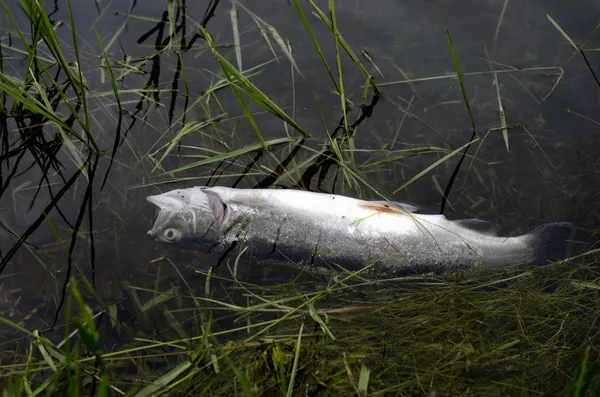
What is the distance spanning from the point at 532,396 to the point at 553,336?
1.67 feet

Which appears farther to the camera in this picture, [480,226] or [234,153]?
[234,153]

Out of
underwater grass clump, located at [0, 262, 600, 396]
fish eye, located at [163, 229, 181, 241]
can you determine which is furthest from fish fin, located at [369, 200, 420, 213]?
fish eye, located at [163, 229, 181, 241]

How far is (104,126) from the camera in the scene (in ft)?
16.4

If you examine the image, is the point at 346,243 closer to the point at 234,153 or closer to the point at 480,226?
the point at 480,226

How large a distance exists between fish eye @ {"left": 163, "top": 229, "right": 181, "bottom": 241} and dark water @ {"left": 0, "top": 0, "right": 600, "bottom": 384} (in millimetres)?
267

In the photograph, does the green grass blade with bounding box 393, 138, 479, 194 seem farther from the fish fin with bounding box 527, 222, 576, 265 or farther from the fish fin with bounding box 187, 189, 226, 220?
the fish fin with bounding box 187, 189, 226, 220

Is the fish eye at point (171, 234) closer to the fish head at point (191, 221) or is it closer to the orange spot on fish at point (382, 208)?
the fish head at point (191, 221)

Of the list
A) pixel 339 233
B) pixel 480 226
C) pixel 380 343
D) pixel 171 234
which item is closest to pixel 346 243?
pixel 339 233

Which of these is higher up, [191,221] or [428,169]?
[191,221]

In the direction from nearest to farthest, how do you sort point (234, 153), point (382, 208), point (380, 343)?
point (380, 343) → point (382, 208) → point (234, 153)

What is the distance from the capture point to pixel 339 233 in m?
4.21

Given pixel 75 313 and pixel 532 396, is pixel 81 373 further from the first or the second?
pixel 532 396

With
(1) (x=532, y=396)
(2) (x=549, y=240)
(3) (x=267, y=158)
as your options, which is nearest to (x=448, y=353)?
(1) (x=532, y=396)

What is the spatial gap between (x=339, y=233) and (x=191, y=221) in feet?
3.45
